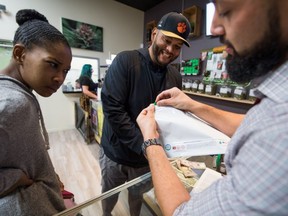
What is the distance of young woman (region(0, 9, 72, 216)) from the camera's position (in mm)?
474

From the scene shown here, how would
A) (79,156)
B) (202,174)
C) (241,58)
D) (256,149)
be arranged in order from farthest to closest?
(79,156)
(202,174)
(241,58)
(256,149)

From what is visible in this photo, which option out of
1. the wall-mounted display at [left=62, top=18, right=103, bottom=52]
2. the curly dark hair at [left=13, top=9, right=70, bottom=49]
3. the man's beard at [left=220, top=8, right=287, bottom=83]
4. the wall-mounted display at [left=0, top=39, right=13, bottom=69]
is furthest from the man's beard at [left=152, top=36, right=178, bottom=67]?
the wall-mounted display at [left=0, top=39, right=13, bottom=69]

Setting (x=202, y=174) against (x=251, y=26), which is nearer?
(x=251, y=26)

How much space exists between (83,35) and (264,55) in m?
3.67

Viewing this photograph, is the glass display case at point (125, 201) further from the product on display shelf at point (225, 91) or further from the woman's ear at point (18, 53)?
the product on display shelf at point (225, 91)

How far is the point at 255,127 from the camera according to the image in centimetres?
31

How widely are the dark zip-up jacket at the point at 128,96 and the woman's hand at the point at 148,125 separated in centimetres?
28

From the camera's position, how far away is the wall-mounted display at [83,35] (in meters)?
3.26

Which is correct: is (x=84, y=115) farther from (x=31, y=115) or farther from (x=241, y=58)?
(x=241, y=58)

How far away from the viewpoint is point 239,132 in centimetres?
36

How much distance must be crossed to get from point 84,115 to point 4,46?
175 cm

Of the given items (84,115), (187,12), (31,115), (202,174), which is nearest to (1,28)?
(84,115)

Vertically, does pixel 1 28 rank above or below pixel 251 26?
above

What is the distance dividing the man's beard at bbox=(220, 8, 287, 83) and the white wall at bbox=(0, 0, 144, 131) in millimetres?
3520
